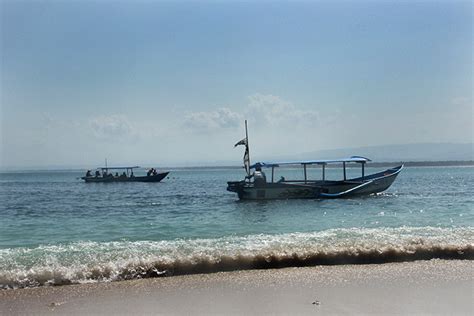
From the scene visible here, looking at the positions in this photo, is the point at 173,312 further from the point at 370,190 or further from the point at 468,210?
the point at 370,190

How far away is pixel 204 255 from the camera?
8.80 meters

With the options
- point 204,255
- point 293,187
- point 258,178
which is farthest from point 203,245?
point 293,187

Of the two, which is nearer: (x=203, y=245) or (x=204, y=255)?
(x=204, y=255)

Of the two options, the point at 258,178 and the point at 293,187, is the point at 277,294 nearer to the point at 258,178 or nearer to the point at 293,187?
the point at 258,178

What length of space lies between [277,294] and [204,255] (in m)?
2.61

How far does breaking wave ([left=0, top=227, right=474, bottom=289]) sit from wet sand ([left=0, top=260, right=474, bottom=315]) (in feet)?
1.41

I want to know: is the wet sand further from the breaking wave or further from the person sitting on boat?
the person sitting on boat

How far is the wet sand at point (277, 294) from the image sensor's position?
5.87 meters

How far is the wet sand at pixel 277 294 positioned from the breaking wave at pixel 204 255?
430mm

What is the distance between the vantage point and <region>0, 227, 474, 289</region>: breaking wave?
26.3 feet

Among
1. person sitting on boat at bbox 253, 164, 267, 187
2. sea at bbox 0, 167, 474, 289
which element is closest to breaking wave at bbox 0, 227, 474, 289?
sea at bbox 0, 167, 474, 289

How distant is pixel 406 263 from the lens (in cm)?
852

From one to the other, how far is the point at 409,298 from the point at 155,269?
4314mm

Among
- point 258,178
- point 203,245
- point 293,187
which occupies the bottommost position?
point 203,245
